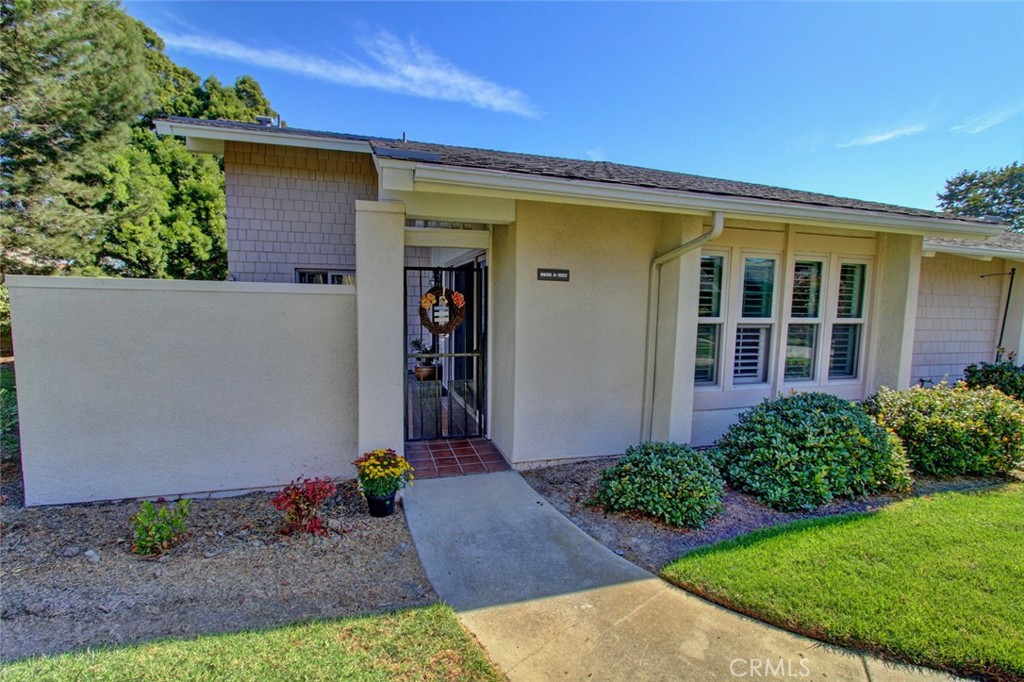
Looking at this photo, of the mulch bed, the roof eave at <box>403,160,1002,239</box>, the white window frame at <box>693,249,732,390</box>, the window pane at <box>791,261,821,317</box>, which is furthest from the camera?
the window pane at <box>791,261,821,317</box>

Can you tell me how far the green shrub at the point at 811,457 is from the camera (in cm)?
462

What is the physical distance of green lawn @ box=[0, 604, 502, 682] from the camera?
236cm

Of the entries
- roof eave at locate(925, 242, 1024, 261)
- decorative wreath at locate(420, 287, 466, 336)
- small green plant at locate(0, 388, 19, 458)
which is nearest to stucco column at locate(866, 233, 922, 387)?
roof eave at locate(925, 242, 1024, 261)

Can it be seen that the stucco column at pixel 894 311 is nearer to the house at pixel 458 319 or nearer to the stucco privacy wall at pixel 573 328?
the house at pixel 458 319

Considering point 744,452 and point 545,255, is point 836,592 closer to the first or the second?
point 744,452

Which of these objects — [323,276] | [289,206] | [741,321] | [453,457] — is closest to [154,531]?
[453,457]

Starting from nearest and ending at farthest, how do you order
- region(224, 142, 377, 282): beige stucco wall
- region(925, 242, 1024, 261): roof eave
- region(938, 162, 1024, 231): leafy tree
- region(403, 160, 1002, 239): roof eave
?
region(403, 160, 1002, 239): roof eave
region(224, 142, 377, 282): beige stucco wall
region(925, 242, 1024, 261): roof eave
region(938, 162, 1024, 231): leafy tree

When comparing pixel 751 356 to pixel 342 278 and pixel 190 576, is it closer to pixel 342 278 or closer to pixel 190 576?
pixel 342 278

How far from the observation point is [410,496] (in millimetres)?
4773

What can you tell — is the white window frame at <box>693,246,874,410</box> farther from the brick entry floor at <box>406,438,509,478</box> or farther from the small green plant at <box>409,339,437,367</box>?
the small green plant at <box>409,339,437,367</box>

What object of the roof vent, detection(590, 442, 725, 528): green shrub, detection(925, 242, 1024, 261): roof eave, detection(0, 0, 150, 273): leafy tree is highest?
detection(0, 0, 150, 273): leafy tree

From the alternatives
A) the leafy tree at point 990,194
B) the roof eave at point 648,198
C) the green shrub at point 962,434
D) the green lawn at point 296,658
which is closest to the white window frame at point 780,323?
the roof eave at point 648,198

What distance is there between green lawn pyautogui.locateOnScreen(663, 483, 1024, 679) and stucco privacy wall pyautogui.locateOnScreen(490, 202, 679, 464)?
225 cm

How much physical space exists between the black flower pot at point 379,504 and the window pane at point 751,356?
497cm
